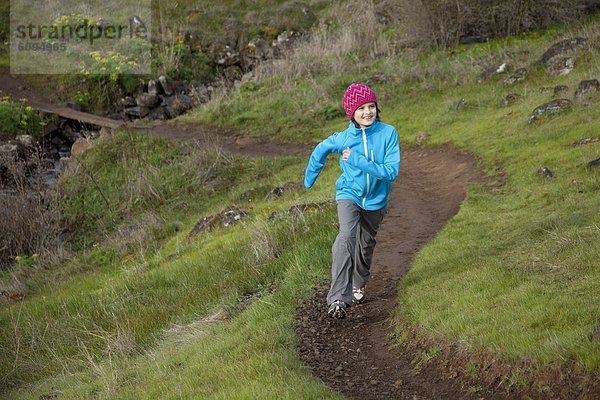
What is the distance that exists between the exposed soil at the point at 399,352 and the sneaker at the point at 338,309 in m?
0.09

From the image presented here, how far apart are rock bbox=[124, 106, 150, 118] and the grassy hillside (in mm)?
3020

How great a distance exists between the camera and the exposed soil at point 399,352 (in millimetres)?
5301

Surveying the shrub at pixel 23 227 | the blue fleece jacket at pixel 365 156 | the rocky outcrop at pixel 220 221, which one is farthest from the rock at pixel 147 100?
the blue fleece jacket at pixel 365 156

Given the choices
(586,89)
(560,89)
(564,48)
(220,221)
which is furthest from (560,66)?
(220,221)

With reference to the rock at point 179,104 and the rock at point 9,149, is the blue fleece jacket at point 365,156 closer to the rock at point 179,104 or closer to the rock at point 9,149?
the rock at point 9,149

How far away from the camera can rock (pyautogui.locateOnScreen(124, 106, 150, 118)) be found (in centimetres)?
2508

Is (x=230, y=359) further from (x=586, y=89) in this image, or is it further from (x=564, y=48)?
(x=564, y=48)

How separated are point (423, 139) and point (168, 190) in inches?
232

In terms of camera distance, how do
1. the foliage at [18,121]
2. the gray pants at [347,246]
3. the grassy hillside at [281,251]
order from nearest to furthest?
the grassy hillside at [281,251]
the gray pants at [347,246]
the foliage at [18,121]

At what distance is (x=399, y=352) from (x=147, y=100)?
66.0 ft

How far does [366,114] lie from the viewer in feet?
23.6

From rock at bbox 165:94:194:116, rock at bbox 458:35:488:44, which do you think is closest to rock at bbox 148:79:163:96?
rock at bbox 165:94:194:116

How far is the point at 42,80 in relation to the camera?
2759 centimetres

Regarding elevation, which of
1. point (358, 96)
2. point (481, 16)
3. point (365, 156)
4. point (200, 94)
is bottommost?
point (200, 94)
